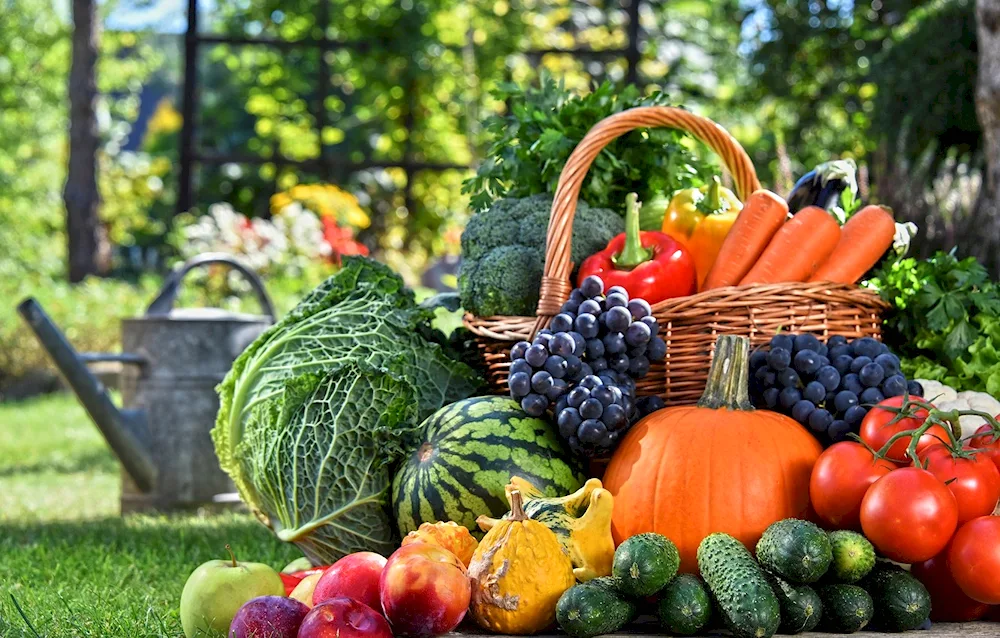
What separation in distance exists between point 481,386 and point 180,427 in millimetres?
1768

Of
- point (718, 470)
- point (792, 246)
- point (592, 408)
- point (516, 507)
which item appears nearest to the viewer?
point (516, 507)

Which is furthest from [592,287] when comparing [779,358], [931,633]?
[931,633]

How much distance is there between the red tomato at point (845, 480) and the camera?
7.87ft

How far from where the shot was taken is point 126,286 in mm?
11258

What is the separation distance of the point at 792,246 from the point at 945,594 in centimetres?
103

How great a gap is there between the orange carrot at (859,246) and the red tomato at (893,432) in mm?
623

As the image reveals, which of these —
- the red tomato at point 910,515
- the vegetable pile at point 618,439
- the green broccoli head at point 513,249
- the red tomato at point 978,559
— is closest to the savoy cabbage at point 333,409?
the vegetable pile at point 618,439

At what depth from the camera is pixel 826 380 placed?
2764mm

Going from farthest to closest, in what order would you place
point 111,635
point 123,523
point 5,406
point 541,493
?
1. point 5,406
2. point 123,523
3. point 541,493
4. point 111,635

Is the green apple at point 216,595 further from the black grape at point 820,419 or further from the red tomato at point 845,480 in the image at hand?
the black grape at point 820,419

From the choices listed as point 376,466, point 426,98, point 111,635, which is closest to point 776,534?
point 376,466

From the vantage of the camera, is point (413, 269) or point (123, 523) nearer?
point (123, 523)

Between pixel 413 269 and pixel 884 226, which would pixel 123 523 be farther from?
pixel 413 269

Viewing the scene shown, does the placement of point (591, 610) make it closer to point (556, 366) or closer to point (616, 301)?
point (556, 366)
